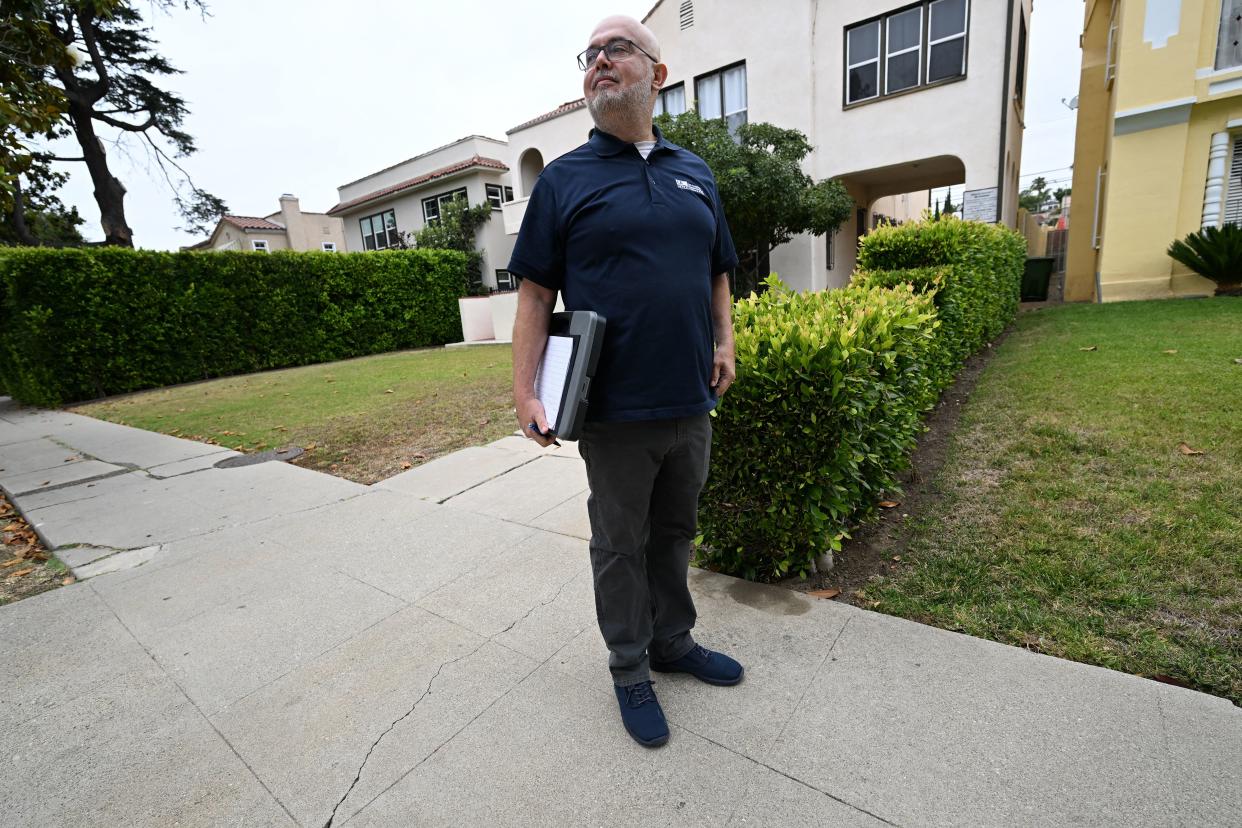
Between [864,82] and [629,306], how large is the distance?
1352 cm

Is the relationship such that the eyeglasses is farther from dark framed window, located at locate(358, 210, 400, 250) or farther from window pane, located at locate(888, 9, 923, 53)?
dark framed window, located at locate(358, 210, 400, 250)

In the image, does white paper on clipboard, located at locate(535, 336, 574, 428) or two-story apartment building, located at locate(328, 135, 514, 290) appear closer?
white paper on clipboard, located at locate(535, 336, 574, 428)

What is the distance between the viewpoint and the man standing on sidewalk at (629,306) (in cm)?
174

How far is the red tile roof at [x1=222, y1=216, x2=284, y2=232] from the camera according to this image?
33188mm

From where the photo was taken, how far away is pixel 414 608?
9.12ft

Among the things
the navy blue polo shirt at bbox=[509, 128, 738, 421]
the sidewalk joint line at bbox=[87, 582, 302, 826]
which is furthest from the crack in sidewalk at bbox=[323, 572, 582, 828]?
the navy blue polo shirt at bbox=[509, 128, 738, 421]

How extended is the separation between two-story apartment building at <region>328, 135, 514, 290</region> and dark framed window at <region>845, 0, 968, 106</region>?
12.2 metres

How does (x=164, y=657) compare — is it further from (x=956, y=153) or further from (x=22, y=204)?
(x=22, y=204)

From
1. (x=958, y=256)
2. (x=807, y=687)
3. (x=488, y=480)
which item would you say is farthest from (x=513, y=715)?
(x=958, y=256)

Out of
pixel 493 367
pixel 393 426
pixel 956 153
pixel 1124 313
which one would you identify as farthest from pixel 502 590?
pixel 956 153

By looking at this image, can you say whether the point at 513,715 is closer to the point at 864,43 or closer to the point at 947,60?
the point at 947,60

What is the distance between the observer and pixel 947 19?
11.1 m

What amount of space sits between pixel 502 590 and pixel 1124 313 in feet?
35.9

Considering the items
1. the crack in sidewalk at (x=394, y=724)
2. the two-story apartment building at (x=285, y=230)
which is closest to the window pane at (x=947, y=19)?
the crack in sidewalk at (x=394, y=724)
